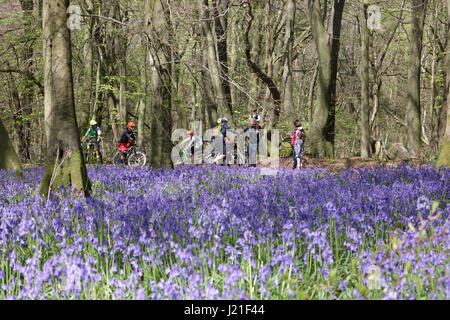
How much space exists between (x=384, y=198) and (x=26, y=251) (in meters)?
3.83

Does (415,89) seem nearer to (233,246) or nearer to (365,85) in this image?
(365,85)

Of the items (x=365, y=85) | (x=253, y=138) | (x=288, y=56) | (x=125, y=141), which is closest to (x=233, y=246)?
(x=253, y=138)

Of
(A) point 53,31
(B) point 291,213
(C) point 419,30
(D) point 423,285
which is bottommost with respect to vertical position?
(D) point 423,285

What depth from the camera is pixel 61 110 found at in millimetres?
6754

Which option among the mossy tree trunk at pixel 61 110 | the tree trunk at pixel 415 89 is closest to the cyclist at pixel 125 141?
the mossy tree trunk at pixel 61 110

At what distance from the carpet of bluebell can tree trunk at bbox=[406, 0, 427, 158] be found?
10.9m

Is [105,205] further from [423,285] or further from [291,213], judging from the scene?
[423,285]

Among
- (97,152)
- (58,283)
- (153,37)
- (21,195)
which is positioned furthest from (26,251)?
(97,152)

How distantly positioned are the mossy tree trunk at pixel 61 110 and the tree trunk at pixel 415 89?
1424 cm

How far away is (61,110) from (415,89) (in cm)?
1550

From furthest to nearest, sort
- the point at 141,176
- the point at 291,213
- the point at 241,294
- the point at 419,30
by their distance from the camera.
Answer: the point at 419,30, the point at 141,176, the point at 291,213, the point at 241,294

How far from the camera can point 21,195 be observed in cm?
657

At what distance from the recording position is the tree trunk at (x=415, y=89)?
1747 cm

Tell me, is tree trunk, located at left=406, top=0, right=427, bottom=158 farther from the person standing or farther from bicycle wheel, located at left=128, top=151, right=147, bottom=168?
bicycle wheel, located at left=128, top=151, right=147, bottom=168
